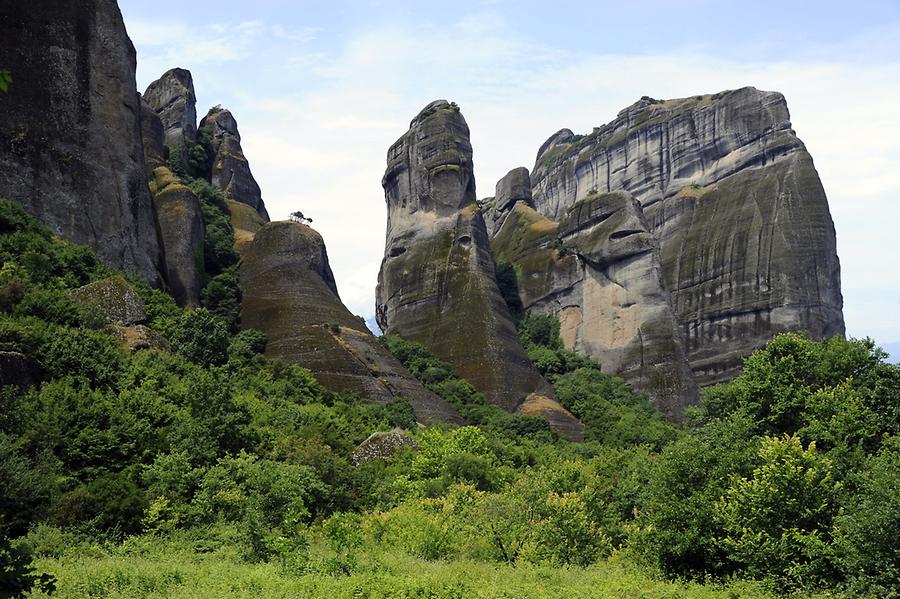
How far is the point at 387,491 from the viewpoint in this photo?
38.6m

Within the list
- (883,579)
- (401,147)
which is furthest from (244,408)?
(401,147)

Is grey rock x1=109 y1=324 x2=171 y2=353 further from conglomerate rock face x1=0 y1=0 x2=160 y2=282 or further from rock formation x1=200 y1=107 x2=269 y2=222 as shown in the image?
rock formation x1=200 y1=107 x2=269 y2=222

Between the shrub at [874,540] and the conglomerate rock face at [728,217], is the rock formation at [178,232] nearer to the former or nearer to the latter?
the conglomerate rock face at [728,217]

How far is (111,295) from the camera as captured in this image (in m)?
48.8

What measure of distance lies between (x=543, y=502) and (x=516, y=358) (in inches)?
1800

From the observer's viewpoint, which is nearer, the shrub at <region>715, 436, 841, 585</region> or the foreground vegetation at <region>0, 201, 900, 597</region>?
the foreground vegetation at <region>0, 201, 900, 597</region>

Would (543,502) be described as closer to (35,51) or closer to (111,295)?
(111,295)

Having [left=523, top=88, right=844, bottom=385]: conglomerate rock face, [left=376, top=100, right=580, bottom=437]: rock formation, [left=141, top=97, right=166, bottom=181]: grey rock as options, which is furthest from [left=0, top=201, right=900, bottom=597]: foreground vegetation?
[left=523, top=88, right=844, bottom=385]: conglomerate rock face

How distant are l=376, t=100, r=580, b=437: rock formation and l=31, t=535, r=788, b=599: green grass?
44095 millimetres

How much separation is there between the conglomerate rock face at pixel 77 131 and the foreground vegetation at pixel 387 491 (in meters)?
6.31

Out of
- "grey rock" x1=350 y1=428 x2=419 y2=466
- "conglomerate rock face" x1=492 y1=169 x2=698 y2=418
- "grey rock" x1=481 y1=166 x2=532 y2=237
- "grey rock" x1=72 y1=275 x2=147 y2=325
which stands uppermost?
"grey rock" x1=481 y1=166 x2=532 y2=237

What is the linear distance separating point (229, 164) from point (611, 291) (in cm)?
4586

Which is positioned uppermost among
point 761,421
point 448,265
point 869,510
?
point 448,265

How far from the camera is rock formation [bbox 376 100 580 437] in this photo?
74.7 m
